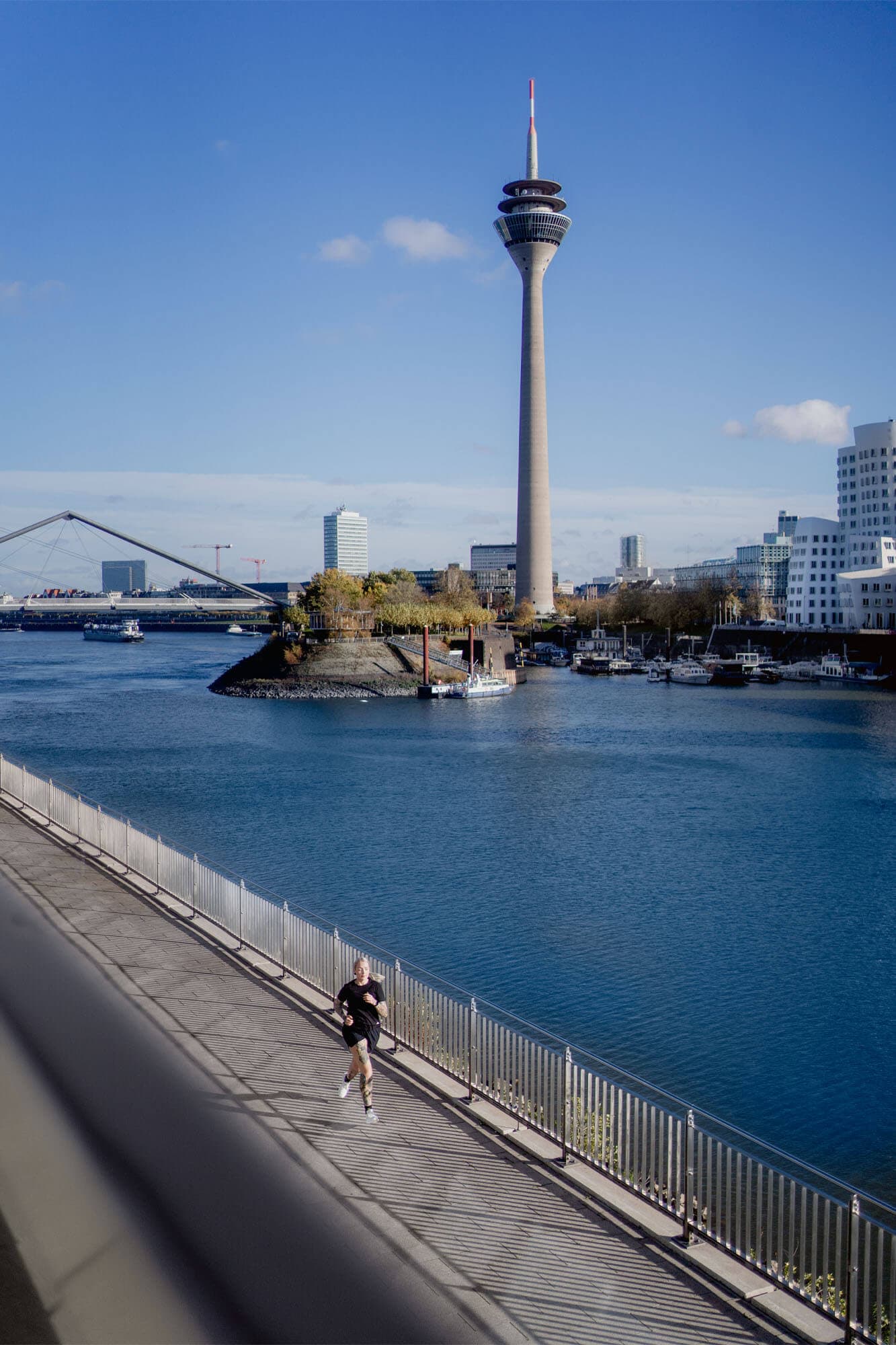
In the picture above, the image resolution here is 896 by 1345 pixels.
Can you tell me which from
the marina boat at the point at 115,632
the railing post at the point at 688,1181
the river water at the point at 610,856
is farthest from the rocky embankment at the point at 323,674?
the marina boat at the point at 115,632

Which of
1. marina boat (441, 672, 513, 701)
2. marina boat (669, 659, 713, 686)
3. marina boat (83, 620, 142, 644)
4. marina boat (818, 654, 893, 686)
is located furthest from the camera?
marina boat (83, 620, 142, 644)

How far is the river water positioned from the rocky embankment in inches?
360

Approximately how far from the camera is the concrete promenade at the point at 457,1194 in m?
6.34

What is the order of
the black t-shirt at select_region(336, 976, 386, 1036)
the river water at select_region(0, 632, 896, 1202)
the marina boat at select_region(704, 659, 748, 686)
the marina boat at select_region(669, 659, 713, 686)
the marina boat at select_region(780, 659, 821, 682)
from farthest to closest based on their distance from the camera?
the marina boat at select_region(780, 659, 821, 682) < the marina boat at select_region(669, 659, 713, 686) < the marina boat at select_region(704, 659, 748, 686) < the river water at select_region(0, 632, 896, 1202) < the black t-shirt at select_region(336, 976, 386, 1036)

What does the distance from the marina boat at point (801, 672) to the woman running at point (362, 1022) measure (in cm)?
8520

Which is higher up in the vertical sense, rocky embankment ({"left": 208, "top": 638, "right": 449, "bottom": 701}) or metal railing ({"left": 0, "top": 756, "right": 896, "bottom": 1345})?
rocky embankment ({"left": 208, "top": 638, "right": 449, "bottom": 701})

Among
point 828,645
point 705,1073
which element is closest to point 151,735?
point 705,1073

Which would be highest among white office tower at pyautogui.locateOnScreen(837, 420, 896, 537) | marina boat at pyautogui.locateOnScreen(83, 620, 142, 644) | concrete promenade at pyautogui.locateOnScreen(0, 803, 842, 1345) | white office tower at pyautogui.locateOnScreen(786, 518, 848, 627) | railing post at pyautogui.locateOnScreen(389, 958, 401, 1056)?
white office tower at pyautogui.locateOnScreen(837, 420, 896, 537)

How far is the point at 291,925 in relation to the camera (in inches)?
471

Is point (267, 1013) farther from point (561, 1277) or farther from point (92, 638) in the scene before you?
point (92, 638)

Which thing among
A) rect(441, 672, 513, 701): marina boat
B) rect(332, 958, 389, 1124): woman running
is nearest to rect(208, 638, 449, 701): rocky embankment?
rect(441, 672, 513, 701): marina boat

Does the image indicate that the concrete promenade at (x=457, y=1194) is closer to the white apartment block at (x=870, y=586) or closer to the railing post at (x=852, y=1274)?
the railing post at (x=852, y=1274)

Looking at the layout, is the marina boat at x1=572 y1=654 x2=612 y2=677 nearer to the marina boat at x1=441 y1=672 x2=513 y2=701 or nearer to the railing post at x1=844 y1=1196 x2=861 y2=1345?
the marina boat at x1=441 y1=672 x2=513 y2=701

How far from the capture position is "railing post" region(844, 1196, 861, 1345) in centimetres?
613
